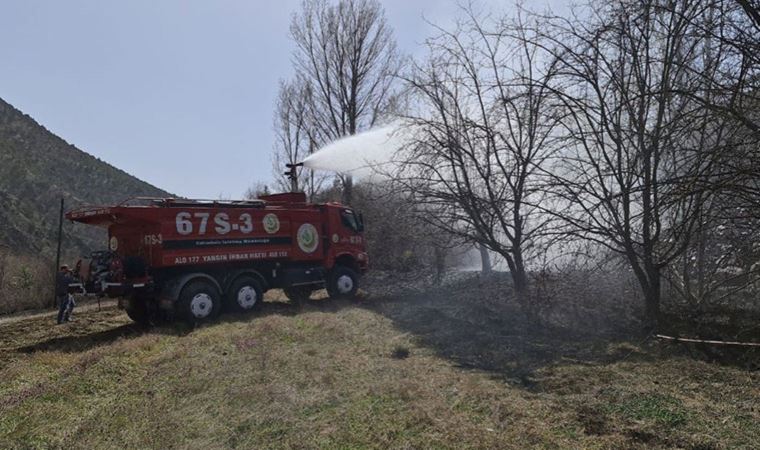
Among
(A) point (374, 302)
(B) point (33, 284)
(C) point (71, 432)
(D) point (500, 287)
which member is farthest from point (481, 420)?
(B) point (33, 284)

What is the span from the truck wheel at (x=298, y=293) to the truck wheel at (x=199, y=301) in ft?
10.9

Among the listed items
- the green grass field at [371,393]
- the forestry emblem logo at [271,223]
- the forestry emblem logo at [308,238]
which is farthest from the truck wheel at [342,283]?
the green grass field at [371,393]

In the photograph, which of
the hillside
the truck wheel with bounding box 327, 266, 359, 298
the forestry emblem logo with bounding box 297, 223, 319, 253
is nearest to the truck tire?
the forestry emblem logo with bounding box 297, 223, 319, 253

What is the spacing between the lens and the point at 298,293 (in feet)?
48.0

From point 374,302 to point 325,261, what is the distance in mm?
1816

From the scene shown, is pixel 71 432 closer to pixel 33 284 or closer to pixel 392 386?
pixel 392 386

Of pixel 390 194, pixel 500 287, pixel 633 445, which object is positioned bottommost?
pixel 633 445

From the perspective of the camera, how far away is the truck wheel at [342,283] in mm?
14609

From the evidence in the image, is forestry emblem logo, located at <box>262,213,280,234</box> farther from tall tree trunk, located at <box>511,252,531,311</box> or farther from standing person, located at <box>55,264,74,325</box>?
tall tree trunk, located at <box>511,252,531,311</box>

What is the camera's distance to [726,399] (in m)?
4.89

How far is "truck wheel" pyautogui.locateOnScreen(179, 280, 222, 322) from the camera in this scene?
34.1 ft

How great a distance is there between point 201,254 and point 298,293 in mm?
4042

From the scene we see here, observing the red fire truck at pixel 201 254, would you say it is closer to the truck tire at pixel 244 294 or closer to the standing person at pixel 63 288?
the truck tire at pixel 244 294

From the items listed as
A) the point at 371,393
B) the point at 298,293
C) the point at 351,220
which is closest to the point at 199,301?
the point at 298,293
